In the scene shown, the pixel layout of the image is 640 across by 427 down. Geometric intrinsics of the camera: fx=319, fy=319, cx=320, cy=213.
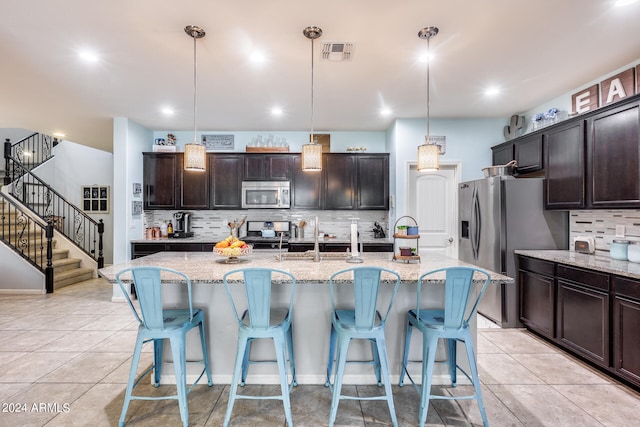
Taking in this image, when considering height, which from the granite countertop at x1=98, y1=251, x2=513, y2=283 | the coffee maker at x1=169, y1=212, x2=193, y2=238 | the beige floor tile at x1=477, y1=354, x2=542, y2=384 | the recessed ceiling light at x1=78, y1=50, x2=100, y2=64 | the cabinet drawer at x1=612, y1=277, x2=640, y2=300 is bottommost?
the beige floor tile at x1=477, y1=354, x2=542, y2=384

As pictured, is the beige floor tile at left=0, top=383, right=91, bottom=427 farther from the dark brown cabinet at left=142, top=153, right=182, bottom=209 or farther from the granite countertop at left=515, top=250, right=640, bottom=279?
the granite countertop at left=515, top=250, right=640, bottom=279

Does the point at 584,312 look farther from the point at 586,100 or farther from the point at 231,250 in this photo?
the point at 231,250

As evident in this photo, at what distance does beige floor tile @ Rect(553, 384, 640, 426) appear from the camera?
207 cm

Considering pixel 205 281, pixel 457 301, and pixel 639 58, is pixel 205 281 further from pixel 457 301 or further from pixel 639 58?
pixel 639 58

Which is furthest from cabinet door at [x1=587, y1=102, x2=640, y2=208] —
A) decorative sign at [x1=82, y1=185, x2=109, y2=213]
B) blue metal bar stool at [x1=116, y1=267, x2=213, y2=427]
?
decorative sign at [x1=82, y1=185, x2=109, y2=213]

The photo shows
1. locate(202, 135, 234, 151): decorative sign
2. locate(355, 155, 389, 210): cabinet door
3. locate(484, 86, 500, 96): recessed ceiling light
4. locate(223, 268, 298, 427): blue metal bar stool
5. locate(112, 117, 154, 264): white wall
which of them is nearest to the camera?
locate(223, 268, 298, 427): blue metal bar stool

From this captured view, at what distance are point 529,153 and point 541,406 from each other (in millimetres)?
2804

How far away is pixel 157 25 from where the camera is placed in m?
2.35

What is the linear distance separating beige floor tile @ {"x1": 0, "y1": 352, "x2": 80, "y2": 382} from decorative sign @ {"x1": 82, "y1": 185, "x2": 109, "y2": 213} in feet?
19.2

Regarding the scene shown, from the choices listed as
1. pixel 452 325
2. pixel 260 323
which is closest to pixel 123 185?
pixel 260 323

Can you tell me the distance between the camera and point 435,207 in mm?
4793

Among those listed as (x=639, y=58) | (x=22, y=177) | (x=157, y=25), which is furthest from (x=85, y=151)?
(x=639, y=58)

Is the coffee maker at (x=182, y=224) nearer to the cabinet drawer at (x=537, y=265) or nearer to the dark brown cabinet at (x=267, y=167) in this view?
the dark brown cabinet at (x=267, y=167)

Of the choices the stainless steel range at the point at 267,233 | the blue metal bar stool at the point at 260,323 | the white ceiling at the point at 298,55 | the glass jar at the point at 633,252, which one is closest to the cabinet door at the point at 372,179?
the white ceiling at the point at 298,55
